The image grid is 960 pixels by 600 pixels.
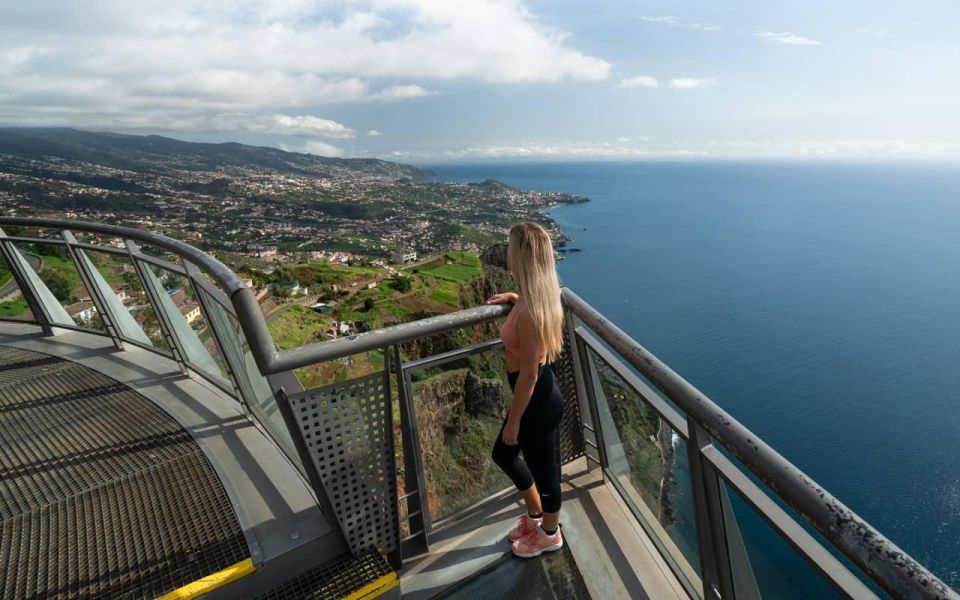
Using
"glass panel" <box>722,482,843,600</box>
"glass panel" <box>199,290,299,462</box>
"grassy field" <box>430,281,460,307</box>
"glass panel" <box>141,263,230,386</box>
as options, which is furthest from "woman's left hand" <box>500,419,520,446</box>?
"grassy field" <box>430,281,460,307</box>

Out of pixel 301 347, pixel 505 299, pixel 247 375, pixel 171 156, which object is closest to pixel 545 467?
pixel 505 299

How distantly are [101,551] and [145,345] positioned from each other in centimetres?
290

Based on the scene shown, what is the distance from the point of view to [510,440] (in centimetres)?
245

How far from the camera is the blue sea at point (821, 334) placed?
27.6m

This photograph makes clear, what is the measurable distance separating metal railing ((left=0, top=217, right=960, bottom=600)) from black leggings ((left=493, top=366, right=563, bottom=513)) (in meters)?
0.39

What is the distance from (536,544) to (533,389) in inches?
37.0

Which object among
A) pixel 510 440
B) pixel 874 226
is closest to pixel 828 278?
pixel 874 226

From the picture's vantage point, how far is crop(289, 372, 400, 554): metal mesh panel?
2178 millimetres

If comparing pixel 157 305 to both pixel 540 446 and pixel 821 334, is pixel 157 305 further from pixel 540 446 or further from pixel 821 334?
pixel 821 334

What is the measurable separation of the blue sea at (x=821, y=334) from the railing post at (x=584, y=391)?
1.03 metres

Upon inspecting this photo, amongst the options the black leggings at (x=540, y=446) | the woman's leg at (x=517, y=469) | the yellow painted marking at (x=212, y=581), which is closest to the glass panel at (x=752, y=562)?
the black leggings at (x=540, y=446)

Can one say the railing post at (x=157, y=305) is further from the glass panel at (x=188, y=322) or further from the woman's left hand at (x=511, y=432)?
the woman's left hand at (x=511, y=432)

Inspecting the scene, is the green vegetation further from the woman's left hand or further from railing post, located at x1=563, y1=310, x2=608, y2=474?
railing post, located at x1=563, y1=310, x2=608, y2=474

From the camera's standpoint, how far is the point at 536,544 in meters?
2.60
